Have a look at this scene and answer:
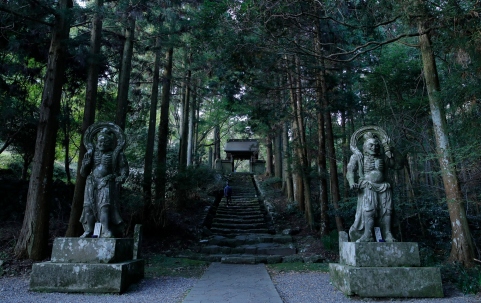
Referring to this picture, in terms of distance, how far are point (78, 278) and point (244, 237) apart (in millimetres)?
6750

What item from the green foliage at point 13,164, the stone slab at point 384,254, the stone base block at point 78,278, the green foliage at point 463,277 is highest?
the green foliage at point 13,164

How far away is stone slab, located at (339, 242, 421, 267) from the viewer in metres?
4.90

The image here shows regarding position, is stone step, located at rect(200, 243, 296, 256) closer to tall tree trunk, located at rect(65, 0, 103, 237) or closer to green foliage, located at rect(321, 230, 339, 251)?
green foliage, located at rect(321, 230, 339, 251)

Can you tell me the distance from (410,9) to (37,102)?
1181cm

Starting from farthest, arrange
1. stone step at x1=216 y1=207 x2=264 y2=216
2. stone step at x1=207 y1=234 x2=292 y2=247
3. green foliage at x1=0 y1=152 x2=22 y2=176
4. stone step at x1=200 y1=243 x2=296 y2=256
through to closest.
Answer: green foliage at x1=0 y1=152 x2=22 y2=176
stone step at x1=216 y1=207 x2=264 y2=216
stone step at x1=207 y1=234 x2=292 y2=247
stone step at x1=200 y1=243 x2=296 y2=256

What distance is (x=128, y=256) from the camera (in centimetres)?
578

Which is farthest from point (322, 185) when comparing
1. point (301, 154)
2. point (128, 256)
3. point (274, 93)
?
point (128, 256)

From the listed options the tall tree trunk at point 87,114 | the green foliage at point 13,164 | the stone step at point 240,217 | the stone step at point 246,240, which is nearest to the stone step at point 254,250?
the stone step at point 246,240

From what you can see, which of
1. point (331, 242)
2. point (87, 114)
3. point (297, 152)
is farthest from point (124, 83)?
point (331, 242)

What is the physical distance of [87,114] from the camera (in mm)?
8047

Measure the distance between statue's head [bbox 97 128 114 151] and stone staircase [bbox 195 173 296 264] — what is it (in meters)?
4.39

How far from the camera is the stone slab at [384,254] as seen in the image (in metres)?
4.90

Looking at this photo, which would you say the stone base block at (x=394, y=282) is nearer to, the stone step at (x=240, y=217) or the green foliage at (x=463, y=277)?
the green foliage at (x=463, y=277)

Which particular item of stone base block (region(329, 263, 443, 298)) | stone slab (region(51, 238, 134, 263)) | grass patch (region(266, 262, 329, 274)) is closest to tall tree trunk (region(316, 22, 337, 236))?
grass patch (region(266, 262, 329, 274))
